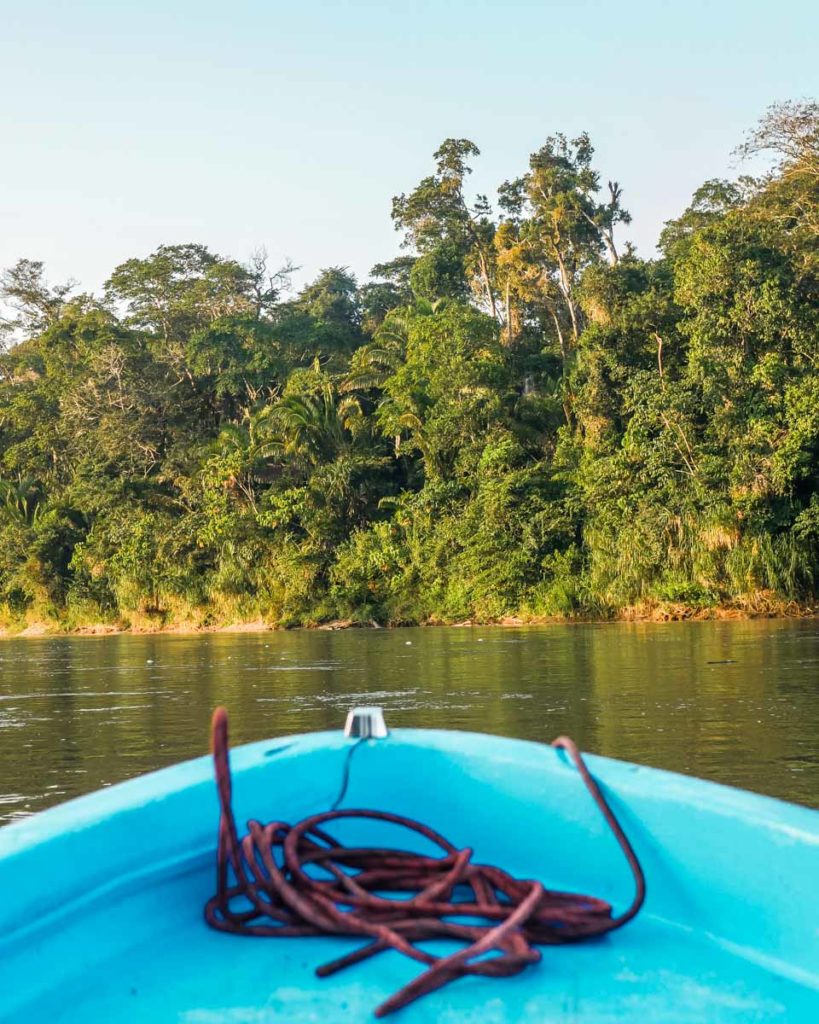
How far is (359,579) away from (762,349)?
1175cm

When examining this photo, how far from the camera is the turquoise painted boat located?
209cm

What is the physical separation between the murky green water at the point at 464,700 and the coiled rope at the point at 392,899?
Result: 3.54 metres

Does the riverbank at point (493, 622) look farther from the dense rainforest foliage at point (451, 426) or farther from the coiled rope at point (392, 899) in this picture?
the coiled rope at point (392, 899)

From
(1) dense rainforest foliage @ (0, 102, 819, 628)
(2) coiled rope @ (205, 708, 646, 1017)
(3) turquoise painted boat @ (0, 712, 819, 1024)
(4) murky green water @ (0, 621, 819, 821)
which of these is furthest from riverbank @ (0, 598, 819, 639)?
(2) coiled rope @ (205, 708, 646, 1017)

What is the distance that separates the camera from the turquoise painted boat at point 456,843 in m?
2.09

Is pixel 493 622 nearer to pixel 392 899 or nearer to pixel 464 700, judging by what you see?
pixel 464 700

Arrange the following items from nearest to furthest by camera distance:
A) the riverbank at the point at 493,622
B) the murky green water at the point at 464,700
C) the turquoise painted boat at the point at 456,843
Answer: the turquoise painted boat at the point at 456,843
the murky green water at the point at 464,700
the riverbank at the point at 493,622

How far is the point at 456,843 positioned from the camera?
2.65m

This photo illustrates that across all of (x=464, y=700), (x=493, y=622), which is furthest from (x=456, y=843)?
(x=493, y=622)

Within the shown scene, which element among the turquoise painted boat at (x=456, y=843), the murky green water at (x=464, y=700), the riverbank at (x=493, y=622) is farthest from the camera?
the riverbank at (x=493, y=622)

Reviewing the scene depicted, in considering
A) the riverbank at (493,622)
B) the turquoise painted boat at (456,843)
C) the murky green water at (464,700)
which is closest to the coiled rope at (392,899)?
the turquoise painted boat at (456,843)

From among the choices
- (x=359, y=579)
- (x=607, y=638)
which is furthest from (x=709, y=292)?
(x=359, y=579)

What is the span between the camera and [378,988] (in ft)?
6.97

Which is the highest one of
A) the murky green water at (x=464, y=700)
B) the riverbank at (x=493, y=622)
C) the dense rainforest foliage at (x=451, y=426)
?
the dense rainforest foliage at (x=451, y=426)
